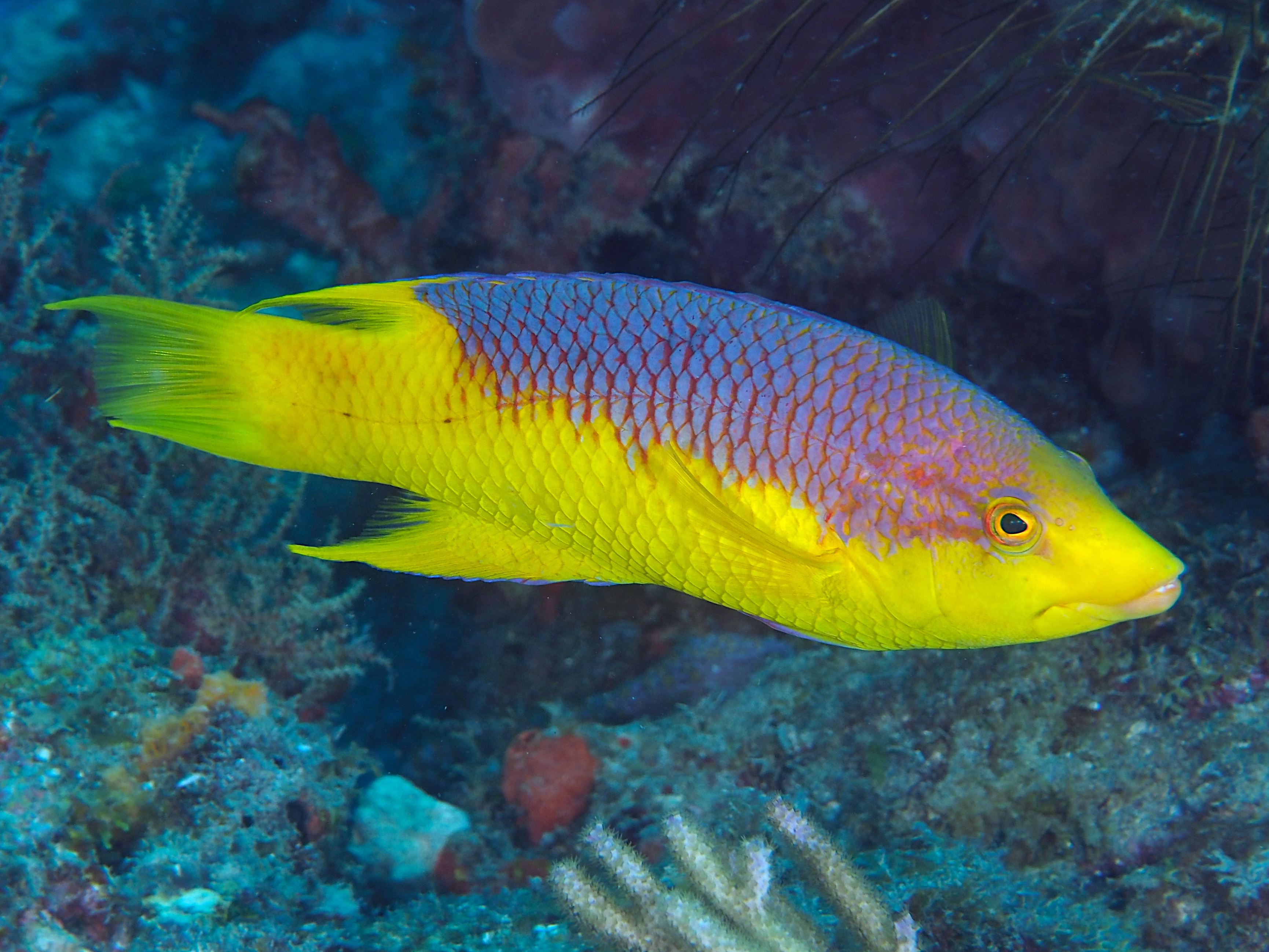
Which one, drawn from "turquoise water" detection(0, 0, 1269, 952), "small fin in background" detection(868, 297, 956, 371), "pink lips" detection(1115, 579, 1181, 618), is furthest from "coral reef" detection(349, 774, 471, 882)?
"pink lips" detection(1115, 579, 1181, 618)

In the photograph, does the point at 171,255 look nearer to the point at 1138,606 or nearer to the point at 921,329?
the point at 921,329

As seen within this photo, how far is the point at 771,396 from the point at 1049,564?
77 centimetres

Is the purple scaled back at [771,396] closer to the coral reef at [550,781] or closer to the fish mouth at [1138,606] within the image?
the fish mouth at [1138,606]

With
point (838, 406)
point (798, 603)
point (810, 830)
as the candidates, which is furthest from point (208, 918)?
point (838, 406)

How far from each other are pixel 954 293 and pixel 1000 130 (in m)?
0.81

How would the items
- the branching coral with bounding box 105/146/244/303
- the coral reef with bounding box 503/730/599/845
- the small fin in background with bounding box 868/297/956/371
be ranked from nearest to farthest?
the small fin in background with bounding box 868/297/956/371 → the coral reef with bounding box 503/730/599/845 → the branching coral with bounding box 105/146/244/303

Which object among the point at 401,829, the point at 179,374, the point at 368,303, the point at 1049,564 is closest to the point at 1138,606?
the point at 1049,564

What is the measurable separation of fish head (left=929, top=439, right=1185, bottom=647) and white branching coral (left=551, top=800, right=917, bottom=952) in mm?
1147

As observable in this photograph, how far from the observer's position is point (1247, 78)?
2.96m

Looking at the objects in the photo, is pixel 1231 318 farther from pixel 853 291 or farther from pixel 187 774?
pixel 187 774

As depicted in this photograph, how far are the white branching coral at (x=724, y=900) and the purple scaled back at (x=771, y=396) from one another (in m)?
Answer: 1.31

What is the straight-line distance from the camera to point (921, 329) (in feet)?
7.59

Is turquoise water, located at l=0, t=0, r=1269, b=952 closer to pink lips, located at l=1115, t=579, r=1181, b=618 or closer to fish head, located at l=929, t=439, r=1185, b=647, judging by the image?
fish head, located at l=929, t=439, r=1185, b=647

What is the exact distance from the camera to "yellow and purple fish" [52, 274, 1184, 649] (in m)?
1.79
